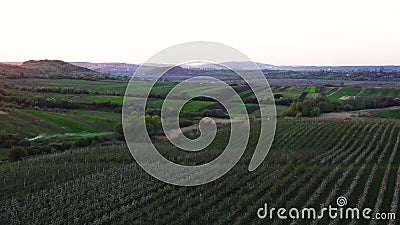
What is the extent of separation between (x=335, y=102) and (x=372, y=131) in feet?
96.8

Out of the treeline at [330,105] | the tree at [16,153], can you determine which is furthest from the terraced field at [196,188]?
the treeline at [330,105]

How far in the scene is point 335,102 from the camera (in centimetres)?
6756

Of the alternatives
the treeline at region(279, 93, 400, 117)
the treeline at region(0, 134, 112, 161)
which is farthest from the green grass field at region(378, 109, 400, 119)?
the treeline at region(0, 134, 112, 161)

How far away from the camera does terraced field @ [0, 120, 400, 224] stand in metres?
15.9

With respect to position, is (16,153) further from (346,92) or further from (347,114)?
(346,92)

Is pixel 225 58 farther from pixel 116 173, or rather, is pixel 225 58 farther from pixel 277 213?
pixel 116 173

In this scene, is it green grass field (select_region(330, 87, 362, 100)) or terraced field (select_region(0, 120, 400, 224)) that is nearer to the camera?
terraced field (select_region(0, 120, 400, 224))

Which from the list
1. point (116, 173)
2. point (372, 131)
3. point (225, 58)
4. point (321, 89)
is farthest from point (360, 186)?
point (321, 89)

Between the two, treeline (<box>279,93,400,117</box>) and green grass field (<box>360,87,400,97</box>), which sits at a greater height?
green grass field (<box>360,87,400,97</box>)
